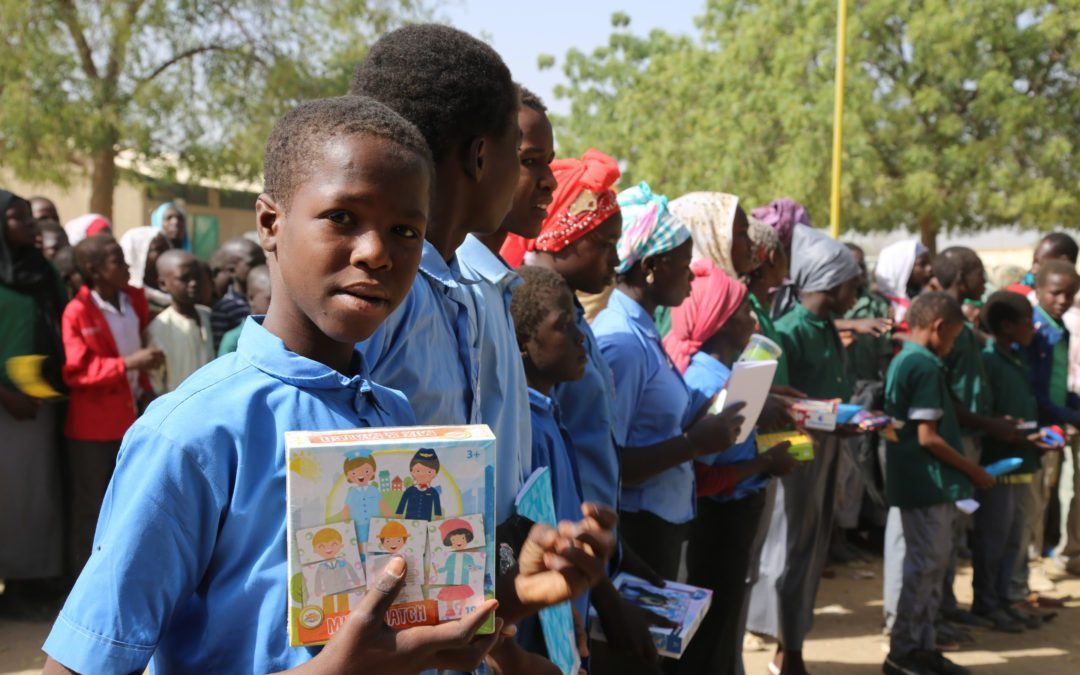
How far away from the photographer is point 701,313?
170 inches

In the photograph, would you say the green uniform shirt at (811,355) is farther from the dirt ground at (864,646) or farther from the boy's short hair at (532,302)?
the boy's short hair at (532,302)

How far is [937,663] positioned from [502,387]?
402 centimetres

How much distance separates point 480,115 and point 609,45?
32423mm

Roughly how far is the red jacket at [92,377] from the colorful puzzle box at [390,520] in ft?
15.6

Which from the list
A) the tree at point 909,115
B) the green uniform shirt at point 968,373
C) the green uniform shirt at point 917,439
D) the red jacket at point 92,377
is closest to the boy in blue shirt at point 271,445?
the green uniform shirt at point 917,439

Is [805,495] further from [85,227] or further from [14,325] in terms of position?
[85,227]

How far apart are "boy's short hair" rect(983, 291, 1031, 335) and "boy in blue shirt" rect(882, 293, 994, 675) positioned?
52.1 inches

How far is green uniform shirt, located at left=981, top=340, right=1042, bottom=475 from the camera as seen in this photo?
632 centimetres

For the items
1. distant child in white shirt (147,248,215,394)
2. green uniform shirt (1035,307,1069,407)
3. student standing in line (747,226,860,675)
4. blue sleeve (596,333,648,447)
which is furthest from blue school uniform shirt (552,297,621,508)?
green uniform shirt (1035,307,1069,407)

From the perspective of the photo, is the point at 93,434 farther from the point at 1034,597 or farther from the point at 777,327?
the point at 1034,597

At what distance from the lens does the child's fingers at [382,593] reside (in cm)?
136

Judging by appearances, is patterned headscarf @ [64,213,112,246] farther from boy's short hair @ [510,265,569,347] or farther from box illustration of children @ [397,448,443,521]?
box illustration of children @ [397,448,443,521]

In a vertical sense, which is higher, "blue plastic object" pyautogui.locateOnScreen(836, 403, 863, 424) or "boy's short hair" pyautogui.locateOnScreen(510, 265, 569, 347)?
"boy's short hair" pyautogui.locateOnScreen(510, 265, 569, 347)

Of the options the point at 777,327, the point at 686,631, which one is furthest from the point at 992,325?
the point at 686,631
